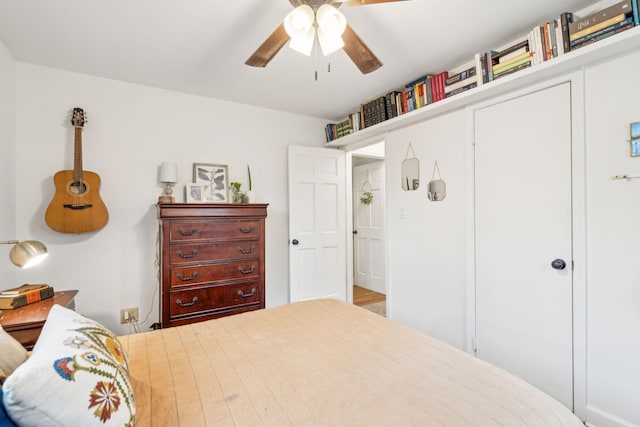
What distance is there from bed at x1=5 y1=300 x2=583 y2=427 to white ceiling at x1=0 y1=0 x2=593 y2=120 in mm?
1785

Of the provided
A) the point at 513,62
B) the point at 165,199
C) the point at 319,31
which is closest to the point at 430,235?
the point at 513,62

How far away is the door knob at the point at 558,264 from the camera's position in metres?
1.82

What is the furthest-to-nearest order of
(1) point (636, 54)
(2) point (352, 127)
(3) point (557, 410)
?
(2) point (352, 127) → (1) point (636, 54) → (3) point (557, 410)

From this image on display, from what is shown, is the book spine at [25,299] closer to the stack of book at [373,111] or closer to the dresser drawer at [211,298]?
the dresser drawer at [211,298]

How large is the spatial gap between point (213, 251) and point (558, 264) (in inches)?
97.9

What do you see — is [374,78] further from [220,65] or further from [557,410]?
[557,410]

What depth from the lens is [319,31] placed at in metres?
1.49

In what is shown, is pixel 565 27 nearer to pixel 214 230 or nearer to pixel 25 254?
pixel 214 230

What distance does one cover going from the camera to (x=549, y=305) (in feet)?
6.23

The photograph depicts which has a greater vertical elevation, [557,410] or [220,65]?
[220,65]

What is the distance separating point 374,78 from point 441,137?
78 cm

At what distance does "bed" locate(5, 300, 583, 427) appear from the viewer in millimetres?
823

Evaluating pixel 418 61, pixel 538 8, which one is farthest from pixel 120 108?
pixel 538 8

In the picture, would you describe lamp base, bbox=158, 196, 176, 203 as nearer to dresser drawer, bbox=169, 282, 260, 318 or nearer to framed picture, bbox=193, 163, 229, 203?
framed picture, bbox=193, 163, 229, 203
